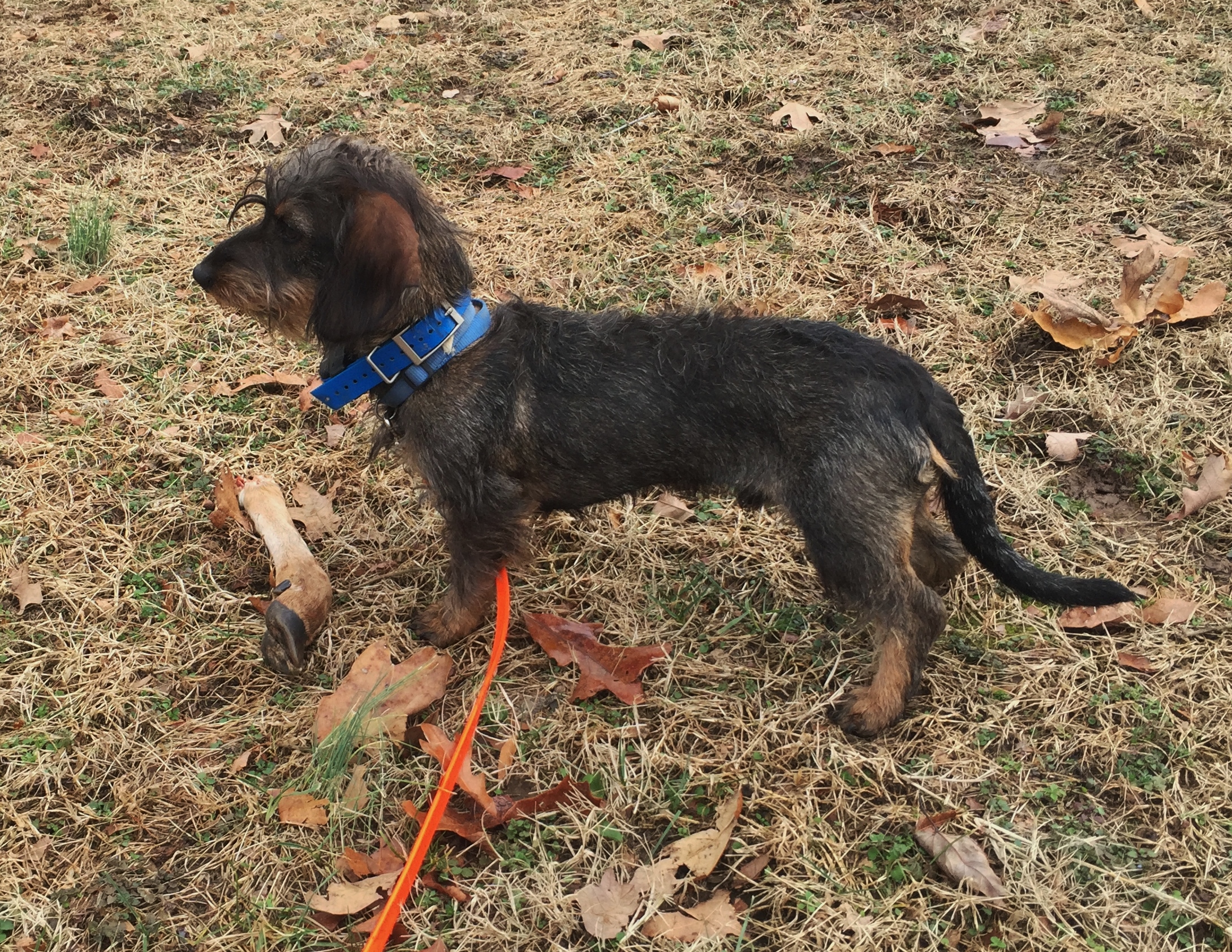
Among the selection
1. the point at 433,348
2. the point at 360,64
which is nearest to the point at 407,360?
the point at 433,348

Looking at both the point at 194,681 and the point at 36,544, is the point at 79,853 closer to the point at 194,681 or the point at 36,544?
the point at 194,681

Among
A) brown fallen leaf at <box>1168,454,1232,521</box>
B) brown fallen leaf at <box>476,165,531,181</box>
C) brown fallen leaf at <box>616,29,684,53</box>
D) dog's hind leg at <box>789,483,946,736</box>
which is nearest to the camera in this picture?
dog's hind leg at <box>789,483,946,736</box>

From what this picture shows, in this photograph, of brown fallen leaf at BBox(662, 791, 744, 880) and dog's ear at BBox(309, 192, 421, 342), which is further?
dog's ear at BBox(309, 192, 421, 342)

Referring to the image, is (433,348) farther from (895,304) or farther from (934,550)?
(895,304)

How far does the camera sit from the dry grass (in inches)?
112

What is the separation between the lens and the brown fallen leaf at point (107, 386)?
4.74 meters

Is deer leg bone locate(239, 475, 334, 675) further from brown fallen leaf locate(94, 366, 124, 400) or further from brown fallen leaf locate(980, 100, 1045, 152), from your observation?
brown fallen leaf locate(980, 100, 1045, 152)

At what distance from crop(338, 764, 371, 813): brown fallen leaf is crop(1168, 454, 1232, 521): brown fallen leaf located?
10.9 feet

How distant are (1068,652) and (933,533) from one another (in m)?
0.63

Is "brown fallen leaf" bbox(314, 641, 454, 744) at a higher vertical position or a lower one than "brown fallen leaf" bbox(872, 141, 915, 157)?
lower

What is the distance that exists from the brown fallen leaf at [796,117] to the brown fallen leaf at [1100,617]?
13.1 feet

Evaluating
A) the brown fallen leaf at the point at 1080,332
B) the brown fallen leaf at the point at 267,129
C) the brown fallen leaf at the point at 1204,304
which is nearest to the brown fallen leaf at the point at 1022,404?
the brown fallen leaf at the point at 1080,332

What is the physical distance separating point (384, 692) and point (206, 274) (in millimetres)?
1651

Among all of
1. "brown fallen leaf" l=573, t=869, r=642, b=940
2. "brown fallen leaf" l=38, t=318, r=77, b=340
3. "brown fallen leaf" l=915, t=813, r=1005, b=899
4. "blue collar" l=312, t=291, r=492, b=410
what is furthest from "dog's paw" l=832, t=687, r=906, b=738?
"brown fallen leaf" l=38, t=318, r=77, b=340
